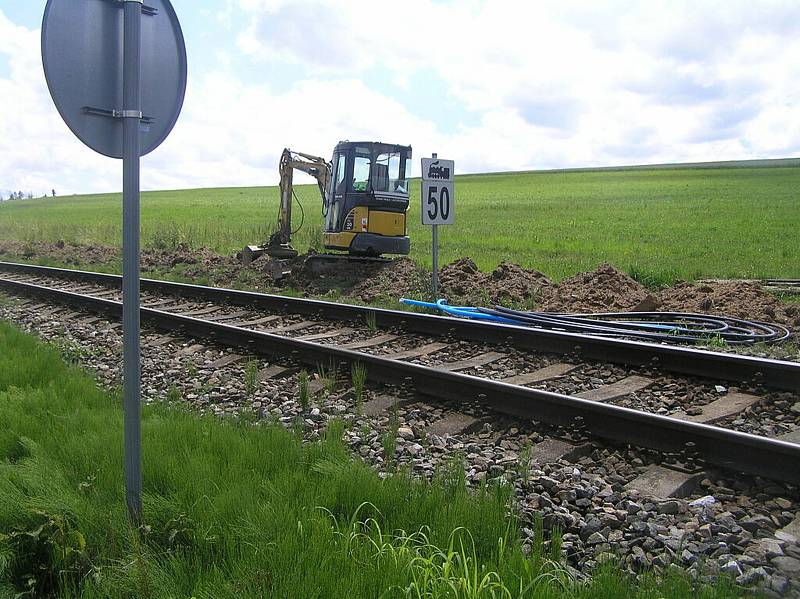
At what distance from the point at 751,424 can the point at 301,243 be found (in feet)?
71.4

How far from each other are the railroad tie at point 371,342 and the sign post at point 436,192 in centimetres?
380

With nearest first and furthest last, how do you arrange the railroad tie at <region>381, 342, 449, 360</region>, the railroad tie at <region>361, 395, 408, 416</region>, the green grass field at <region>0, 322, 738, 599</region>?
the green grass field at <region>0, 322, 738, 599</region> → the railroad tie at <region>361, 395, 408, 416</region> → the railroad tie at <region>381, 342, 449, 360</region>

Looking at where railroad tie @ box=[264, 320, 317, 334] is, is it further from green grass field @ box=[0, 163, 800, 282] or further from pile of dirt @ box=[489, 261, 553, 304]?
green grass field @ box=[0, 163, 800, 282]

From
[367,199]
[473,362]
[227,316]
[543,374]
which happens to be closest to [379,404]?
[473,362]

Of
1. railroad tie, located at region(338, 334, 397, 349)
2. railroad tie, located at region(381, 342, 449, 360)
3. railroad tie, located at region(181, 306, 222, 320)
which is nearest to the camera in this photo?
railroad tie, located at region(381, 342, 449, 360)

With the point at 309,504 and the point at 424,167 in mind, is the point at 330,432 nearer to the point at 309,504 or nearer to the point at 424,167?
the point at 309,504

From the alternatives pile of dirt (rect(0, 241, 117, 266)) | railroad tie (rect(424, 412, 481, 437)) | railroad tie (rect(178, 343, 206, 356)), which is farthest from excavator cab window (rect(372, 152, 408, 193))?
railroad tie (rect(424, 412, 481, 437))

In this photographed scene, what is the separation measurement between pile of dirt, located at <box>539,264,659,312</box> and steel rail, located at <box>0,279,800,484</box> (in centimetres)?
537

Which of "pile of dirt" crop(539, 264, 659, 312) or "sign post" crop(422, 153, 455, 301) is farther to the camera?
Result: "sign post" crop(422, 153, 455, 301)

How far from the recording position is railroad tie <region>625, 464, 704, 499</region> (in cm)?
415

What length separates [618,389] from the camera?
20.2ft

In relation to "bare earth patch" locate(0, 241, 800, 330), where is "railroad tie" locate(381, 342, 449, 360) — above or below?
below

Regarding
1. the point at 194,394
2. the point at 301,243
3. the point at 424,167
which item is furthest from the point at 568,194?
the point at 194,394

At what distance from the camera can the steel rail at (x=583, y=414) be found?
168 inches
